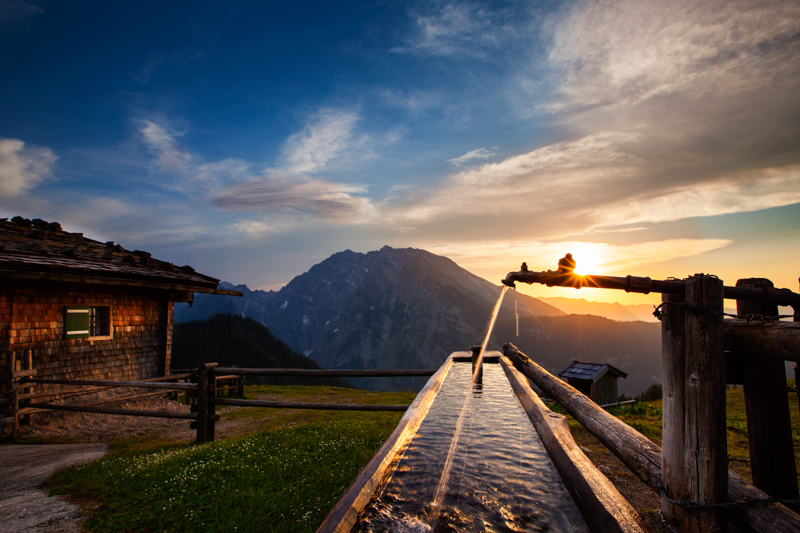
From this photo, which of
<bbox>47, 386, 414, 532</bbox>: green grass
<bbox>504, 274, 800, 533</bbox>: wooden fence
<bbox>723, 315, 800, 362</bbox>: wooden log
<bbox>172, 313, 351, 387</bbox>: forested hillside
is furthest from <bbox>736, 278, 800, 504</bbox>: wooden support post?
<bbox>172, 313, 351, 387</bbox>: forested hillside

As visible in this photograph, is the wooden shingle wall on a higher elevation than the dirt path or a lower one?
higher

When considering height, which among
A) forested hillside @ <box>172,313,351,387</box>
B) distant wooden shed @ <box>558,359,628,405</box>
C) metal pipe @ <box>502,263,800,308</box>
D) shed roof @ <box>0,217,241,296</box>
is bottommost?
forested hillside @ <box>172,313,351,387</box>

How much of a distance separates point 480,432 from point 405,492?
6.29 ft

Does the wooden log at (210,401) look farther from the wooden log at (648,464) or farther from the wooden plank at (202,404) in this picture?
the wooden log at (648,464)

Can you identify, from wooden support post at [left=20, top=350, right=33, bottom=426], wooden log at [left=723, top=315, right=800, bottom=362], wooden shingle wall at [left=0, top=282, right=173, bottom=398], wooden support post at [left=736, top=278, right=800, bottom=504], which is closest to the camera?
wooden log at [left=723, top=315, right=800, bottom=362]

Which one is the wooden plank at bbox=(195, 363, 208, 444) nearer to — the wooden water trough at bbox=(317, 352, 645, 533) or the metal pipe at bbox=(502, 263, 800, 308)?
the wooden water trough at bbox=(317, 352, 645, 533)

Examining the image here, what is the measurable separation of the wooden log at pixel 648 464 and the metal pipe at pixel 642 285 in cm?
128

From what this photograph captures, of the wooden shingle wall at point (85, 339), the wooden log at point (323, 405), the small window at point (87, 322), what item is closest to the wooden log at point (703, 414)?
the wooden log at point (323, 405)

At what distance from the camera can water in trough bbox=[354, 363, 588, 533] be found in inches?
111

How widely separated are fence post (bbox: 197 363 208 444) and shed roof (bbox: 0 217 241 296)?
287 inches

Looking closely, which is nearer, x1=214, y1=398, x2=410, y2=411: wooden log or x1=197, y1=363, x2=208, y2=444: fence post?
x1=214, y1=398, x2=410, y2=411: wooden log

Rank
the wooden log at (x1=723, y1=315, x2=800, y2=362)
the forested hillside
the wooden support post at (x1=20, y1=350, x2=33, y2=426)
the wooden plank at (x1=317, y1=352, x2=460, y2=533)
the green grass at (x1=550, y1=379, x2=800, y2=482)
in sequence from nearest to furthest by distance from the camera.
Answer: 1. the wooden plank at (x1=317, y1=352, x2=460, y2=533)
2. the wooden log at (x1=723, y1=315, x2=800, y2=362)
3. the green grass at (x1=550, y1=379, x2=800, y2=482)
4. the wooden support post at (x1=20, y1=350, x2=33, y2=426)
5. the forested hillside

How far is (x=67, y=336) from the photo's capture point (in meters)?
12.6

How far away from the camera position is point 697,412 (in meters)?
2.49
